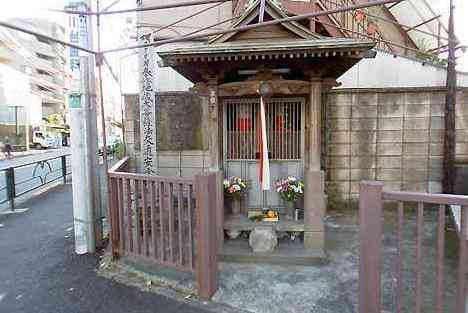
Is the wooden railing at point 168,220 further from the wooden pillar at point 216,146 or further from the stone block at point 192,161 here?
the stone block at point 192,161

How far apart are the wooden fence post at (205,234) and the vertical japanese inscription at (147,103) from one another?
9.63ft

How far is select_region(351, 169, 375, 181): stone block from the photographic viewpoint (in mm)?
7883

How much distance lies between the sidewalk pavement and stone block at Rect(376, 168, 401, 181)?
5.86 meters

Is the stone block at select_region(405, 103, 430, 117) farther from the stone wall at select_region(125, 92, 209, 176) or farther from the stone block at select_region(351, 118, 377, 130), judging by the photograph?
the stone wall at select_region(125, 92, 209, 176)

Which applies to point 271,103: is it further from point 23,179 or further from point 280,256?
point 23,179

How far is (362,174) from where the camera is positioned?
311 inches

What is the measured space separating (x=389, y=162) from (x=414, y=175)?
68 cm

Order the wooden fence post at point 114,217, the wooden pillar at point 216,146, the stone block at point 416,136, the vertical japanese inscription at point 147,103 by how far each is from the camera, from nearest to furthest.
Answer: the wooden fence post at point 114,217 → the wooden pillar at point 216,146 → the vertical japanese inscription at point 147,103 → the stone block at point 416,136

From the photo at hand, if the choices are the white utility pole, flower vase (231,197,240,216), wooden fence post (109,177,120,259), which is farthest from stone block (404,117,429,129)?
the white utility pole

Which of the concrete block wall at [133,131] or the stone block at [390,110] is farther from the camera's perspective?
the concrete block wall at [133,131]

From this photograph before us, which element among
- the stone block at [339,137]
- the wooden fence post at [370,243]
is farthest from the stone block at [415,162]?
the wooden fence post at [370,243]

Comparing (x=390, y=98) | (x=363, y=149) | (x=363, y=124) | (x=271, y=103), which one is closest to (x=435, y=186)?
(x=363, y=149)

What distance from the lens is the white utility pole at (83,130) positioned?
5.34 meters

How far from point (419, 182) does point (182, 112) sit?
6.09 m
